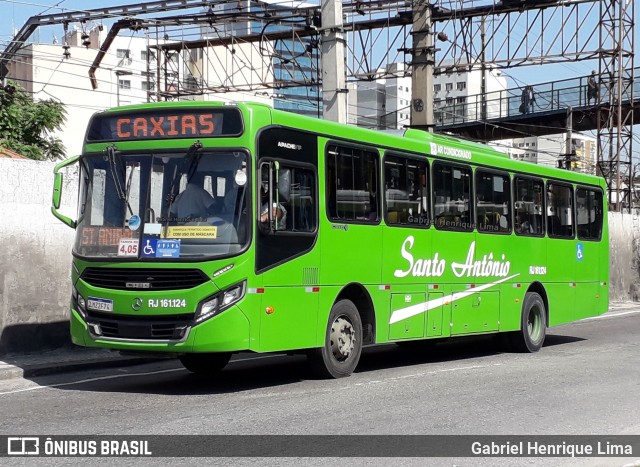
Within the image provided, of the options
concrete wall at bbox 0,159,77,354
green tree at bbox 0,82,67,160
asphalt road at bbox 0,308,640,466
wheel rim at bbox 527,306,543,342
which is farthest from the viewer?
green tree at bbox 0,82,67,160

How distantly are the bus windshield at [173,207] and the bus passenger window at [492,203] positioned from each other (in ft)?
20.8

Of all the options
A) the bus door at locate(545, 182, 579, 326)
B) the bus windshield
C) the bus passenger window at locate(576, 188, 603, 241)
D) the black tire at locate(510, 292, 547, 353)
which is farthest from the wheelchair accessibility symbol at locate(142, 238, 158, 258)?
the bus passenger window at locate(576, 188, 603, 241)

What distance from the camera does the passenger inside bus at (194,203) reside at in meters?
11.3

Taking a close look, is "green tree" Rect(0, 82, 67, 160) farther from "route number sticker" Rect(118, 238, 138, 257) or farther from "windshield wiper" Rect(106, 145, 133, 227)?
"route number sticker" Rect(118, 238, 138, 257)

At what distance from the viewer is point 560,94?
48.4 m

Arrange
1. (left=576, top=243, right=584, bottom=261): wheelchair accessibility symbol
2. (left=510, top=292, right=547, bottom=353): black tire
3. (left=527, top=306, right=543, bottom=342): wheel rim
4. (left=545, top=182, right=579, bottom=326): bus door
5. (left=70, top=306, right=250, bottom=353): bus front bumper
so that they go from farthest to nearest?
(left=576, top=243, right=584, bottom=261): wheelchair accessibility symbol, (left=545, top=182, right=579, bottom=326): bus door, (left=527, top=306, right=543, bottom=342): wheel rim, (left=510, top=292, right=547, bottom=353): black tire, (left=70, top=306, right=250, bottom=353): bus front bumper

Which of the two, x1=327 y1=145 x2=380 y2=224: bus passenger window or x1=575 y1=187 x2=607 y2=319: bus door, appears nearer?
x1=327 y1=145 x2=380 y2=224: bus passenger window

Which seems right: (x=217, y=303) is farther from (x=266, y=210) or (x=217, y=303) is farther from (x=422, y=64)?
(x=422, y=64)

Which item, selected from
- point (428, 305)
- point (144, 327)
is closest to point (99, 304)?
point (144, 327)

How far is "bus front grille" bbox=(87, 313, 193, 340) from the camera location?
11.2 m

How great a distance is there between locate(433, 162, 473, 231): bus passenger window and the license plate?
5.67 metres

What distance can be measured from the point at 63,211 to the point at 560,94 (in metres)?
36.2

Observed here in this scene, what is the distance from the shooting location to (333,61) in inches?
826

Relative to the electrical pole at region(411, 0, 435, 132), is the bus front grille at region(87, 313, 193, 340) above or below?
below
